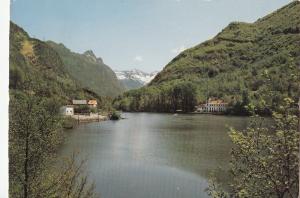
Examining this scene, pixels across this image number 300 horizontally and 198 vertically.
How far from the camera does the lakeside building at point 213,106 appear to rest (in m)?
3.76

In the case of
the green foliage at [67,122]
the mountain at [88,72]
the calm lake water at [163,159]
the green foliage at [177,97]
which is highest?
the mountain at [88,72]

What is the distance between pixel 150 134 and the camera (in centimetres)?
681

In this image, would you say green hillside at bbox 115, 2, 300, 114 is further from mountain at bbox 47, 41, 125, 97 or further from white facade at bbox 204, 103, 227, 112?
mountain at bbox 47, 41, 125, 97

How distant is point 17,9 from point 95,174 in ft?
8.68

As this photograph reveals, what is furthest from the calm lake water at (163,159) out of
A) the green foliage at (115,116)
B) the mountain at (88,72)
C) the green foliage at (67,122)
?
the green foliage at (115,116)

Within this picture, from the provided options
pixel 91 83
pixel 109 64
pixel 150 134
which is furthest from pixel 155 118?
pixel 109 64

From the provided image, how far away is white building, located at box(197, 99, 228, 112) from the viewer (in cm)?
376

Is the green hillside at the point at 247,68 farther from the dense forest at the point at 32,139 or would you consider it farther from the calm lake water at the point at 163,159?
the dense forest at the point at 32,139

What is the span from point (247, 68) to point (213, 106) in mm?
557

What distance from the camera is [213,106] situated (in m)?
4.04

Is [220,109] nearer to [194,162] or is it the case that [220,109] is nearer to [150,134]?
[194,162]

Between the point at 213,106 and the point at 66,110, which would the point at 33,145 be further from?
the point at 66,110

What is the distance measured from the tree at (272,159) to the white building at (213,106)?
1.36m

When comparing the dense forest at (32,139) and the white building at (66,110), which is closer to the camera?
the dense forest at (32,139)
